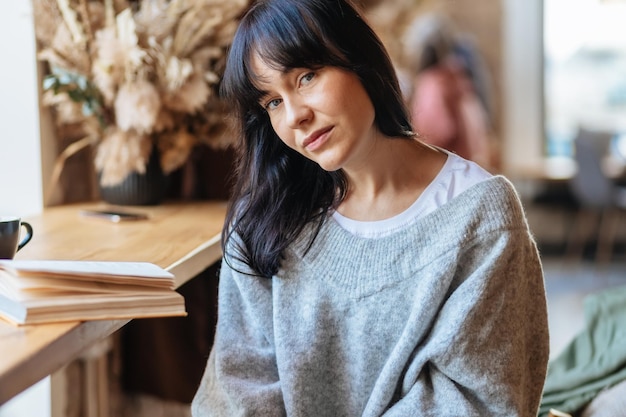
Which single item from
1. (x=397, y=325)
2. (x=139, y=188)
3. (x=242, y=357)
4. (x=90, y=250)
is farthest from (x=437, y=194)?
(x=139, y=188)

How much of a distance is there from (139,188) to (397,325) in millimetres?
968

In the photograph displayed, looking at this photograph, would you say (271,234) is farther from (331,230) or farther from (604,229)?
(604,229)

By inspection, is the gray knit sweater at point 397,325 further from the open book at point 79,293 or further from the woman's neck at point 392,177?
the open book at point 79,293

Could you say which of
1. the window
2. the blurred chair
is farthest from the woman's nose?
the window

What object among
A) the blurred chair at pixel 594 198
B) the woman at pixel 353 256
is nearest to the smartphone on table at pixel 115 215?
the woman at pixel 353 256

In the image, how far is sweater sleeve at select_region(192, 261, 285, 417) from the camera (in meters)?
1.16

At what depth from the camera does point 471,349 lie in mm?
1049

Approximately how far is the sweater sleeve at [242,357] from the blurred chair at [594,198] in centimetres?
406

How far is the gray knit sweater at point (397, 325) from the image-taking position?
1057 mm

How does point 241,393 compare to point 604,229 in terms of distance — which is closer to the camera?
point 241,393

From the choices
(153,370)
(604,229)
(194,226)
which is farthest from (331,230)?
(604,229)

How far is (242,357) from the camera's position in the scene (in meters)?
1.20

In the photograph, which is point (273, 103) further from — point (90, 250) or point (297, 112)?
point (90, 250)

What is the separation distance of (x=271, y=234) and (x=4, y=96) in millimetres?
965
